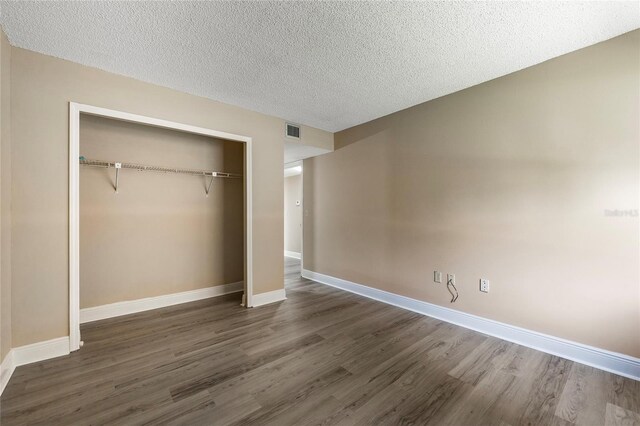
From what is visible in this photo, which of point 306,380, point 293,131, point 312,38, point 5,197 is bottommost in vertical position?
point 306,380

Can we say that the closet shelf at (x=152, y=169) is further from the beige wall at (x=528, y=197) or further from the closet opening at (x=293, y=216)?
the closet opening at (x=293, y=216)

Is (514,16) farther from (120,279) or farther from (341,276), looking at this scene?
(120,279)

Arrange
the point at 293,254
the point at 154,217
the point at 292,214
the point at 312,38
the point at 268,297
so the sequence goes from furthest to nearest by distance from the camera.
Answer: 1. the point at 292,214
2. the point at 293,254
3. the point at 268,297
4. the point at 154,217
5. the point at 312,38

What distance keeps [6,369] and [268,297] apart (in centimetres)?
220

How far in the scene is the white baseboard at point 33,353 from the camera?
1.88 metres

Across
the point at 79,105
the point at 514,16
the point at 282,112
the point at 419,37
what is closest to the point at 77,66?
the point at 79,105

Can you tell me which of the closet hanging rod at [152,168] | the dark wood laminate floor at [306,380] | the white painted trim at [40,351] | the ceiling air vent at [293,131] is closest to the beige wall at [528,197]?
the dark wood laminate floor at [306,380]

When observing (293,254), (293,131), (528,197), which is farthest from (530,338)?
(293,254)

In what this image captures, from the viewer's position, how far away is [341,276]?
163 inches

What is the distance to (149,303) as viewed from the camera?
3135 mm

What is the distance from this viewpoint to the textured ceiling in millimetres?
1686

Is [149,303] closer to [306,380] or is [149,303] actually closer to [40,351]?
[40,351]

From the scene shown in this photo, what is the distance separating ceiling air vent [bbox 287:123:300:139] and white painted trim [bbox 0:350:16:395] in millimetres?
3320

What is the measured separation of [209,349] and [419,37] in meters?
3.02
